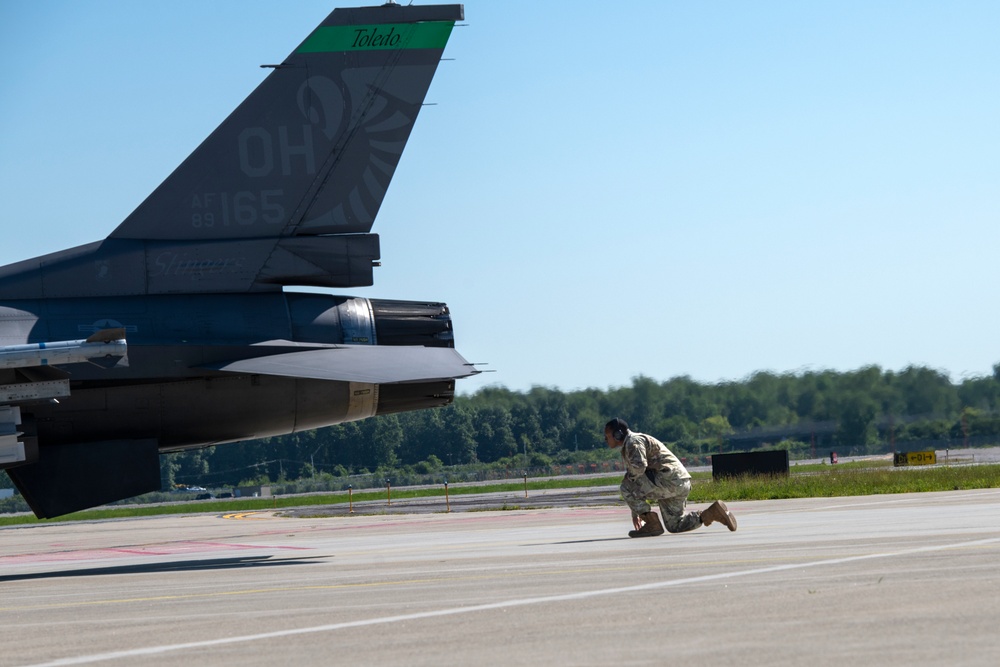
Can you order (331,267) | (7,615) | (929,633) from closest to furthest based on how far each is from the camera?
(929,633), (7,615), (331,267)

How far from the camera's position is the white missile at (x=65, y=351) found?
41.7 feet

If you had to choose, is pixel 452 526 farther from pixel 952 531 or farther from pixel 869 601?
pixel 869 601

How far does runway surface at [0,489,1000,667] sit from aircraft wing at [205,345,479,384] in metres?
2.26

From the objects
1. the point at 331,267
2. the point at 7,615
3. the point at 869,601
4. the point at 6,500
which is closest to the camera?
the point at 869,601

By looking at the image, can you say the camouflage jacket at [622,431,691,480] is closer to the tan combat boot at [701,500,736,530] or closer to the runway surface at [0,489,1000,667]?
the tan combat boot at [701,500,736,530]

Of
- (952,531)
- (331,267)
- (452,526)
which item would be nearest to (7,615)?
(331,267)

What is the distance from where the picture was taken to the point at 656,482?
14.0 meters

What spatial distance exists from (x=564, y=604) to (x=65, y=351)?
7.62 metres

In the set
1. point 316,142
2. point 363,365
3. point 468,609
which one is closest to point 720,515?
point 363,365

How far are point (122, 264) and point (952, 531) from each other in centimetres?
1103

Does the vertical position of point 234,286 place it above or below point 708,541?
above

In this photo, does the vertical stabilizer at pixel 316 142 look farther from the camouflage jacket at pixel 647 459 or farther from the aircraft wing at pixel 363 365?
the camouflage jacket at pixel 647 459

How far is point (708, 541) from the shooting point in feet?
41.2

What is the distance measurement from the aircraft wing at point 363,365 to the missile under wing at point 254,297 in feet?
0.10
